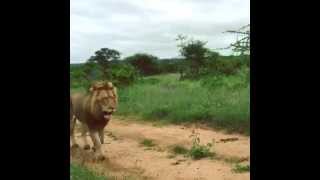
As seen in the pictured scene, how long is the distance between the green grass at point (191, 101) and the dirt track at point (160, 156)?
0.10 metres

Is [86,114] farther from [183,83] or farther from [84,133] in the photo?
[183,83]

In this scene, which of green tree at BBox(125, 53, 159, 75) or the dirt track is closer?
the dirt track

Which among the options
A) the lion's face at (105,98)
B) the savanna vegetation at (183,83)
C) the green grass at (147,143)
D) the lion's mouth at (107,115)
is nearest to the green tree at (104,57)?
the savanna vegetation at (183,83)

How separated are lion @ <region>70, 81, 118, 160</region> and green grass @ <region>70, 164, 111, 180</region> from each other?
5.6 inches

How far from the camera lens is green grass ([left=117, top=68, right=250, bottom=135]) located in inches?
107

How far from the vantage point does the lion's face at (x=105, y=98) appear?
2.56 meters

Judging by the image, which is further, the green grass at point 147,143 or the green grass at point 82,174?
the green grass at point 147,143

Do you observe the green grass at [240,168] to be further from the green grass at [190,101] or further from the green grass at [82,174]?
the green grass at [82,174]

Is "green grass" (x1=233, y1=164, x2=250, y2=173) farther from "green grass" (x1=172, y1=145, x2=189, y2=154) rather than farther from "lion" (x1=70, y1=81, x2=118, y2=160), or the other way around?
"lion" (x1=70, y1=81, x2=118, y2=160)

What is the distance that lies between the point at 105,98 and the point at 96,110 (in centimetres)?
11

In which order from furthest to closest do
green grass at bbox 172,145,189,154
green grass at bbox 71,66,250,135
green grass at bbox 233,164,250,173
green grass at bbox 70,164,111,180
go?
green grass at bbox 71,66,250,135 < green grass at bbox 172,145,189,154 < green grass at bbox 233,164,250,173 < green grass at bbox 70,164,111,180

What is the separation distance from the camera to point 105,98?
2574mm

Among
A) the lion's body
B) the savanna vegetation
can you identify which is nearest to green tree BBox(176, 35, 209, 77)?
the savanna vegetation
